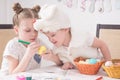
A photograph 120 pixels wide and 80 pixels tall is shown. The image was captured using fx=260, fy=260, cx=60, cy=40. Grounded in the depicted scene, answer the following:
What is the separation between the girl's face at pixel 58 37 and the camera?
1218 mm

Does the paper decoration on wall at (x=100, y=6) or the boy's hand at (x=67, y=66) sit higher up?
the paper decoration on wall at (x=100, y=6)

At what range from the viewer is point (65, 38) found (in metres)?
1.28

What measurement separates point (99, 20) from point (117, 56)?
20.2 inches

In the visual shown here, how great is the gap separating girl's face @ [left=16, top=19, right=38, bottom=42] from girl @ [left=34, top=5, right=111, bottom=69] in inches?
6.4

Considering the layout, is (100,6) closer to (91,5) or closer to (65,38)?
(91,5)

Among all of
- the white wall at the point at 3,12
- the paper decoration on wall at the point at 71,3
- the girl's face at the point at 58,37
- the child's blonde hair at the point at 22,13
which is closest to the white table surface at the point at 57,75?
the girl's face at the point at 58,37

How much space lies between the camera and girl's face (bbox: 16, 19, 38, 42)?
4.54ft

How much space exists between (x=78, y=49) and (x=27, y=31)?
0.30 m

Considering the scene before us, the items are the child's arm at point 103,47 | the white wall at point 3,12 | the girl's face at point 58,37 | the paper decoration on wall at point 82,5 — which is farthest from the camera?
the white wall at point 3,12

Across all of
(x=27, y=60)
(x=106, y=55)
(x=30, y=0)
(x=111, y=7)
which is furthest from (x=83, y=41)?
(x=30, y=0)

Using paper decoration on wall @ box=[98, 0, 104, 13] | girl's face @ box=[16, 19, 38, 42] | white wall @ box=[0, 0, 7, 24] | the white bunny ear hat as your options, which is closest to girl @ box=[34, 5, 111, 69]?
the white bunny ear hat

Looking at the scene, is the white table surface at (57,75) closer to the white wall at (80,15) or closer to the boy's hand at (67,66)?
the boy's hand at (67,66)

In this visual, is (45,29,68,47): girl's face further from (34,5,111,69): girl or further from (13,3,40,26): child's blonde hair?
(13,3,40,26): child's blonde hair

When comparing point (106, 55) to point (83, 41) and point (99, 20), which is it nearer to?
point (83, 41)
